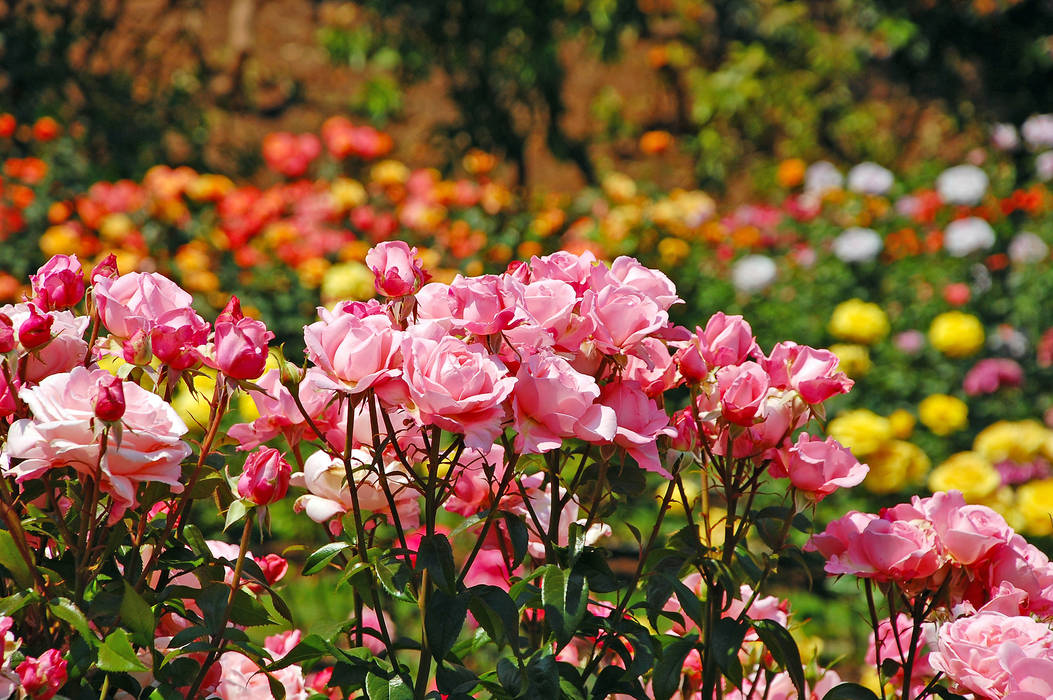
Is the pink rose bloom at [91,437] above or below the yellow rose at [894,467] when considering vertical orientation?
below

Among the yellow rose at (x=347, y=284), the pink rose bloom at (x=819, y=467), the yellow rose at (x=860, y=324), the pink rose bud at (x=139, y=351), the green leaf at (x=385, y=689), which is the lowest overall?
the yellow rose at (x=347, y=284)

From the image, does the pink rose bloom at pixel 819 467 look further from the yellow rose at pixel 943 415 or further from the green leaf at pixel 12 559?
the yellow rose at pixel 943 415

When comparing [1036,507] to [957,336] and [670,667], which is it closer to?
[957,336]

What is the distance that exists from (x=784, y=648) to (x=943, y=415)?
7.07ft

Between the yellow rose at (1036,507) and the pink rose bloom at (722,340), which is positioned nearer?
the pink rose bloom at (722,340)

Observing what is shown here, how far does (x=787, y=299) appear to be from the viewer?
3.60 m

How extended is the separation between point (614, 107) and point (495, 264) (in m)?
2.90

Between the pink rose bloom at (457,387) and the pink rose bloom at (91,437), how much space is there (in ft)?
0.51

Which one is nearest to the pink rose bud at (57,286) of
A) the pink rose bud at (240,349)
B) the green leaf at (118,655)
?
the pink rose bud at (240,349)

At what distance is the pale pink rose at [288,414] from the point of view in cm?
80

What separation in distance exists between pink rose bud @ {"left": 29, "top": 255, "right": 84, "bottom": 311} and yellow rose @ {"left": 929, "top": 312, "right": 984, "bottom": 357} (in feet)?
8.66

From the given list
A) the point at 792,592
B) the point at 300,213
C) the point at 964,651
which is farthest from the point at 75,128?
the point at 964,651

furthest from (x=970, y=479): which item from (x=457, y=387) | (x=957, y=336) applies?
(x=457, y=387)

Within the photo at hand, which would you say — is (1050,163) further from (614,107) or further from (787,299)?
(614,107)
